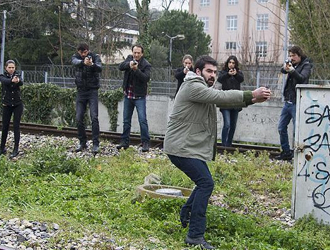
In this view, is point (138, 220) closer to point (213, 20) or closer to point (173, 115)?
point (173, 115)

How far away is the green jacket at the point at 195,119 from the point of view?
5527 millimetres

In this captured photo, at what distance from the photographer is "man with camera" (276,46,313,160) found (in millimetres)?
10352

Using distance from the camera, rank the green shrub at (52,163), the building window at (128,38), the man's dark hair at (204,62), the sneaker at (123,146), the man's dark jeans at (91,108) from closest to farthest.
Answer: the man's dark hair at (204,62) < the green shrub at (52,163) < the man's dark jeans at (91,108) < the sneaker at (123,146) < the building window at (128,38)

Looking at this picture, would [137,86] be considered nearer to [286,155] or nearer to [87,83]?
[87,83]

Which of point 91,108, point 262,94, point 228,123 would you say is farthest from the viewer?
point 228,123

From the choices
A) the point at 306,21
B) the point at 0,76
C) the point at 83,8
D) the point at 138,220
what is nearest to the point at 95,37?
the point at 83,8

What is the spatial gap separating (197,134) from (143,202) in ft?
6.02

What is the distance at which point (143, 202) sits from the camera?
23.3 feet

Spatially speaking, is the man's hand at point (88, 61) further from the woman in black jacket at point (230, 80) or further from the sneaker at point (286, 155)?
the sneaker at point (286, 155)

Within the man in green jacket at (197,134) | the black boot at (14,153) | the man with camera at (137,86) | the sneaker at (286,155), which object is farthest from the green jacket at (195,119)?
the black boot at (14,153)

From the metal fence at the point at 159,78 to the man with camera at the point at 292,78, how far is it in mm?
7097

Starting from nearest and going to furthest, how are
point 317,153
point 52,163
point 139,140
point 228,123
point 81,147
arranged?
1. point 317,153
2. point 52,163
3. point 81,147
4. point 228,123
5. point 139,140

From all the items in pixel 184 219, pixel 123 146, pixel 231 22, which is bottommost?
pixel 184 219

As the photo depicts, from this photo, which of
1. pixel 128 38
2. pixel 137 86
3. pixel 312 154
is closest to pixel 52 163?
pixel 137 86
